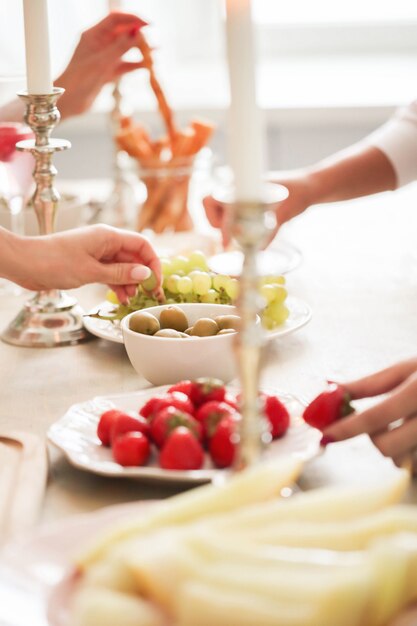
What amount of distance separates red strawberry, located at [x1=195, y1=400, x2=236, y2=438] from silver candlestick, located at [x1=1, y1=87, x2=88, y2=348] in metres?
0.49

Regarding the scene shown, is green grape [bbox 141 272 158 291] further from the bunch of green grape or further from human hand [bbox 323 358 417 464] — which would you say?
human hand [bbox 323 358 417 464]

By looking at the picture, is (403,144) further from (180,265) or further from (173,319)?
(173,319)

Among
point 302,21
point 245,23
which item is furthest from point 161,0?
point 245,23

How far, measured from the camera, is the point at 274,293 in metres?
1.37

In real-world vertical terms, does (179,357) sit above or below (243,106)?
below

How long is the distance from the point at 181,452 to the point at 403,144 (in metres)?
1.10

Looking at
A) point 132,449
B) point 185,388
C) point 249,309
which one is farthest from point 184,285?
point 249,309

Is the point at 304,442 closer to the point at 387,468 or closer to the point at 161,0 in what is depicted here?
the point at 387,468

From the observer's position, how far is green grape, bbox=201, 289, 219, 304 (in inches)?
53.4

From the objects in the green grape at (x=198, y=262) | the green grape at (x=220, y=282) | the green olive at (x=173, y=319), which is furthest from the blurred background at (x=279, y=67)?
the green olive at (x=173, y=319)

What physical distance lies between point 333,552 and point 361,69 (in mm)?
2916

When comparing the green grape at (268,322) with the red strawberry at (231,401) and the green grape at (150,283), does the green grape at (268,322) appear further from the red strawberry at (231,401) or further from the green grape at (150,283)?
the red strawberry at (231,401)

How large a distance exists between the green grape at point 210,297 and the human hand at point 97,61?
2.28 feet

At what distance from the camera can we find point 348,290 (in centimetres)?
161
